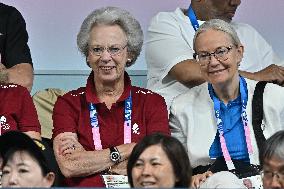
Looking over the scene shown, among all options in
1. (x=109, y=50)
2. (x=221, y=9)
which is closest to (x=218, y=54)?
(x=109, y=50)

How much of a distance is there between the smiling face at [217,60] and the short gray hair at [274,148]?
74 cm

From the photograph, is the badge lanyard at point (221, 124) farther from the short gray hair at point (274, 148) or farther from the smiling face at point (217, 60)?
the short gray hair at point (274, 148)

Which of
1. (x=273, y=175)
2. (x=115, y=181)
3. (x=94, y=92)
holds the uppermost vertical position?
(x=94, y=92)

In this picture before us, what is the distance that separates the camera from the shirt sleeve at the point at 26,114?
4.56 meters

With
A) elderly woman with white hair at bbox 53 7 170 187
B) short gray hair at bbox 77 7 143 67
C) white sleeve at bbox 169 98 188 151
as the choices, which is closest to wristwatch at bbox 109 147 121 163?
elderly woman with white hair at bbox 53 7 170 187

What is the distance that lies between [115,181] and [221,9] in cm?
131

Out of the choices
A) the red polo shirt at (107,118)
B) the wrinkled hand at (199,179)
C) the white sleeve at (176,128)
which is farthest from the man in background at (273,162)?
the white sleeve at (176,128)

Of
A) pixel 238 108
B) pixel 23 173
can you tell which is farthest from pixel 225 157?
pixel 23 173

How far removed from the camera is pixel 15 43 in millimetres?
4965

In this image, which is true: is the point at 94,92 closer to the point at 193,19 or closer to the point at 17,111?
the point at 17,111

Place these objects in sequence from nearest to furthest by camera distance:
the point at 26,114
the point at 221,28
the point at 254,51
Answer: the point at 26,114 < the point at 221,28 < the point at 254,51

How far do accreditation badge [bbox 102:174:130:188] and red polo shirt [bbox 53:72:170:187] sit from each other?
13 centimetres

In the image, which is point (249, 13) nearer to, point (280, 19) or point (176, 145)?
point (280, 19)

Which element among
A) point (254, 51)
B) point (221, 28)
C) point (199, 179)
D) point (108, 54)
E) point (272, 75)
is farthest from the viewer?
point (254, 51)
